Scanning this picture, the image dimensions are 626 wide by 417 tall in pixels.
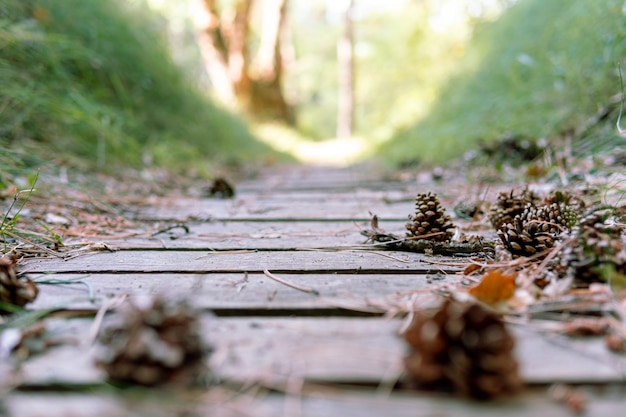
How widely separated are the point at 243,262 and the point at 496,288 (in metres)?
0.66

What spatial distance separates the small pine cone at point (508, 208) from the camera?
59.7 inches

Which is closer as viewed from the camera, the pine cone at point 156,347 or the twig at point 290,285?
the pine cone at point 156,347

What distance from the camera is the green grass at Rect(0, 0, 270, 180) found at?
2.56 m

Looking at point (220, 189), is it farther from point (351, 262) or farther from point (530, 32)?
point (530, 32)

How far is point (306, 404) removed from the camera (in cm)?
67

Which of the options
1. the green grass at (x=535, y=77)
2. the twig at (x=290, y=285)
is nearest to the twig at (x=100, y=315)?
the twig at (x=290, y=285)

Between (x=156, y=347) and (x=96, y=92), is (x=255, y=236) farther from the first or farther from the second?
(x=96, y=92)

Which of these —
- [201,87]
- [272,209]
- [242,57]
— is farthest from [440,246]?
[242,57]

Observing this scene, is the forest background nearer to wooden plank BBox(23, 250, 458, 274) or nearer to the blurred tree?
the blurred tree

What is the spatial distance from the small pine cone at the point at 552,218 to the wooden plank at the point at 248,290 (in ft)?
1.12

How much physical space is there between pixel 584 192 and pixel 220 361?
1612 mm

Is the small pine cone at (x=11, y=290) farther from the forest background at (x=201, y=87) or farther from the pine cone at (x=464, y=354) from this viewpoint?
the forest background at (x=201, y=87)

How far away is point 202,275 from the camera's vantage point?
119 centimetres

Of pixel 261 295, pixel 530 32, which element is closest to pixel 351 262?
pixel 261 295
